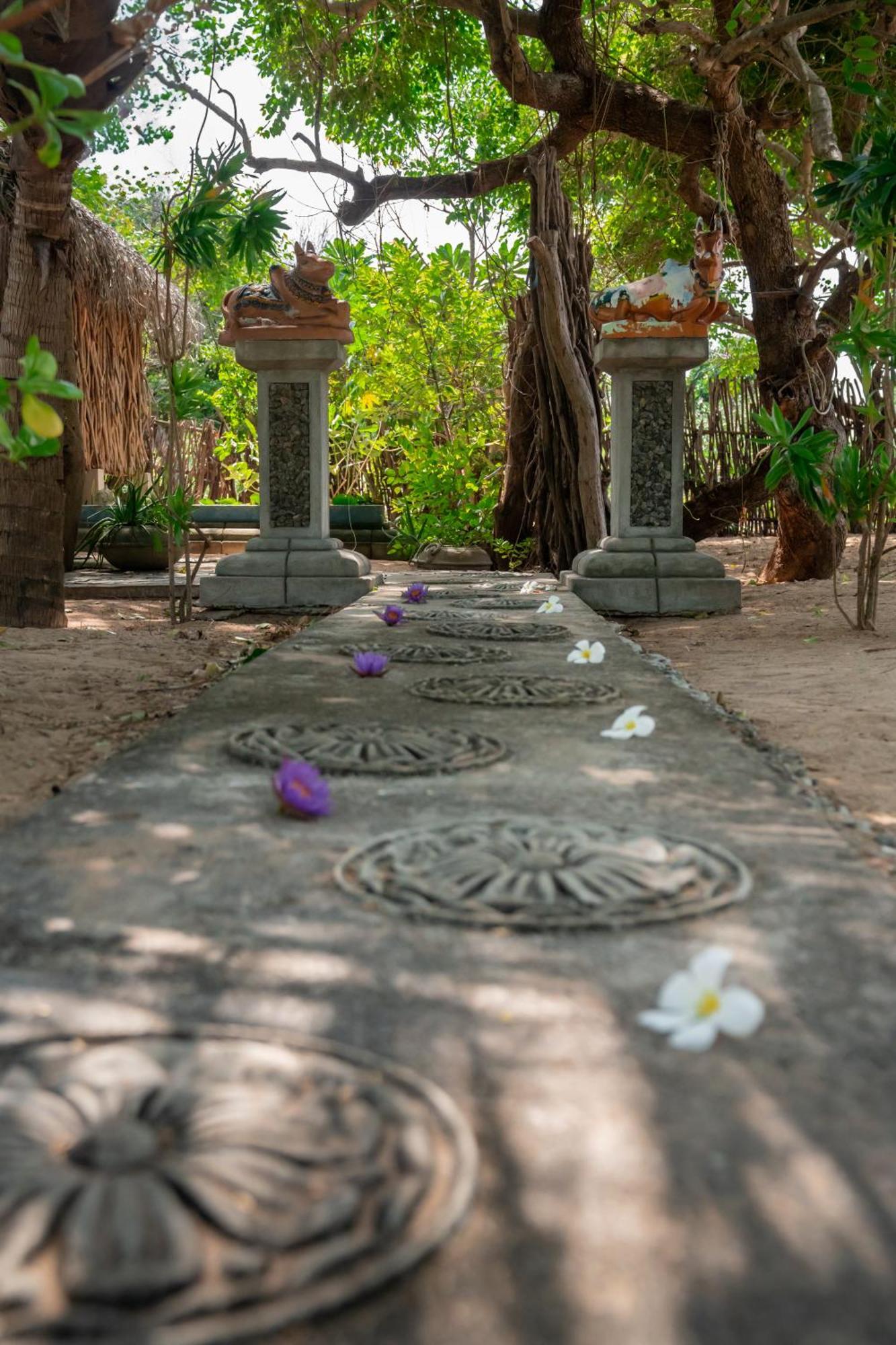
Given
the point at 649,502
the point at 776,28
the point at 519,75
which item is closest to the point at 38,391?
the point at 649,502

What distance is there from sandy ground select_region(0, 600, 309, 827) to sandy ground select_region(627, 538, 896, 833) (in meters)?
1.82

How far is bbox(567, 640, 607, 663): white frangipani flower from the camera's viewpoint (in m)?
3.38

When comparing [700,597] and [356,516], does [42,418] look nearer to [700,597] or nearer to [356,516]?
[700,597]

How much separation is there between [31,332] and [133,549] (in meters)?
4.22

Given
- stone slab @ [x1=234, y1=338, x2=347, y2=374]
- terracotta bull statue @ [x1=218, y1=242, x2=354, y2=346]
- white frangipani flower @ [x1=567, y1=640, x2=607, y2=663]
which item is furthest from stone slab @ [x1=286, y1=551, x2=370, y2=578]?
white frangipani flower @ [x1=567, y1=640, x2=607, y2=663]

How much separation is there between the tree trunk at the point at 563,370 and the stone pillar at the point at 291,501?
1.66 m

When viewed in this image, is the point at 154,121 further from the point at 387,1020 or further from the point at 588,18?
the point at 387,1020

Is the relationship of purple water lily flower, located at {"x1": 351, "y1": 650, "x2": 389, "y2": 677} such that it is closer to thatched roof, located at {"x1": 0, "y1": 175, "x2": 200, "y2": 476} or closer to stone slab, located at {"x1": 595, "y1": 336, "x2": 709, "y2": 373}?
stone slab, located at {"x1": 595, "y1": 336, "x2": 709, "y2": 373}

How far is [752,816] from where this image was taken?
173cm

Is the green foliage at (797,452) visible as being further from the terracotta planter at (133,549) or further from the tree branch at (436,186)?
the terracotta planter at (133,549)

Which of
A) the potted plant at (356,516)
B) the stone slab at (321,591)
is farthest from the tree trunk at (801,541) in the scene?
the potted plant at (356,516)

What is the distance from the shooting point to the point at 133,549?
31.1ft

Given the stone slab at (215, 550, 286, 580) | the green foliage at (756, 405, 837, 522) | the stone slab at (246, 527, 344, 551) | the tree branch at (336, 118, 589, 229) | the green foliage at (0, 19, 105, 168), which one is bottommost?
the stone slab at (215, 550, 286, 580)

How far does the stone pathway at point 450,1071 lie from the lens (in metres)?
0.71
